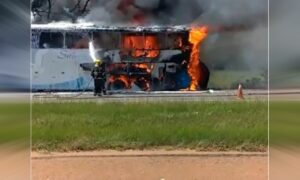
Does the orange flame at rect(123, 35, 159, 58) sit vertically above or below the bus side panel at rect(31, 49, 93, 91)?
above

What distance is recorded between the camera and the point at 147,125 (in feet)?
12.1

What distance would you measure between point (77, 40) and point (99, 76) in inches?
9.4

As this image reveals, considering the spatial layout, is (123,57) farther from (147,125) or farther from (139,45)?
(147,125)

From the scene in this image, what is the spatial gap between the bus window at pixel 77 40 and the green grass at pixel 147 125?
33 centimetres

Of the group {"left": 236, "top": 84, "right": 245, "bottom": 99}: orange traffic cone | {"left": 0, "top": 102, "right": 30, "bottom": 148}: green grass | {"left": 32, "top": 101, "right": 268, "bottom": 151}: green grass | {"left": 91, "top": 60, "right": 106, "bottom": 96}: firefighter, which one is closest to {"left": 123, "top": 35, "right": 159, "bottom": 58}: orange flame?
{"left": 91, "top": 60, "right": 106, "bottom": 96}: firefighter

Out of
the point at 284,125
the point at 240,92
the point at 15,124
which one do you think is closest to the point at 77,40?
the point at 15,124

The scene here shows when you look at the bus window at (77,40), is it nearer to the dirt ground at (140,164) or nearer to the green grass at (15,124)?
the green grass at (15,124)

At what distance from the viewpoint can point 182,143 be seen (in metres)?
3.72

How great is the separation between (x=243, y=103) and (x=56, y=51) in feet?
3.61

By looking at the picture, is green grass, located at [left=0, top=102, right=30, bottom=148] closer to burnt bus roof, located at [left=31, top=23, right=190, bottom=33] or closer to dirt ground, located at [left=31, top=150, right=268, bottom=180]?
dirt ground, located at [left=31, top=150, right=268, bottom=180]

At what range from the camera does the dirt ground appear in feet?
12.2

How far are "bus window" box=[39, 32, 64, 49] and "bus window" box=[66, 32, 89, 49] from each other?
0.04 m

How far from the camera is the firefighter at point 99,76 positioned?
3.75m

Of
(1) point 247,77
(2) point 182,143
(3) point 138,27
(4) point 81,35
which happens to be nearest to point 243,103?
(1) point 247,77
